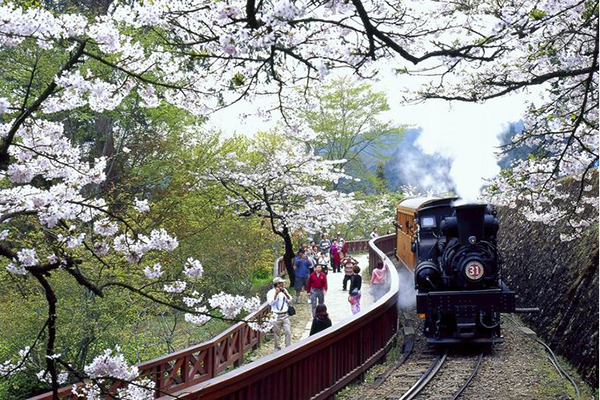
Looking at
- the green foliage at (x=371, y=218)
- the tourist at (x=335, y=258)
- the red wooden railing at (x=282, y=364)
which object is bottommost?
the red wooden railing at (x=282, y=364)

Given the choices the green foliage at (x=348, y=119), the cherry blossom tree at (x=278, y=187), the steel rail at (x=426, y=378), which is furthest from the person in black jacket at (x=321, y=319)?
the green foliage at (x=348, y=119)

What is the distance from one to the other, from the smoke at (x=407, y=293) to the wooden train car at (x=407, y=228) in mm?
704

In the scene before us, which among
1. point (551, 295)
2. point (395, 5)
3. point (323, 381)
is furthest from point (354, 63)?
point (551, 295)

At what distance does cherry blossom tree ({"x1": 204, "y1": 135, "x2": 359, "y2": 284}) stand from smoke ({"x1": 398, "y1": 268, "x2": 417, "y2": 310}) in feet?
13.1

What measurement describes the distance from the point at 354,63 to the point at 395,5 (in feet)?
2.56

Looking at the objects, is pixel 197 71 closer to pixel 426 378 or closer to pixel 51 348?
pixel 51 348

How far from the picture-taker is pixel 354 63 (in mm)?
6418

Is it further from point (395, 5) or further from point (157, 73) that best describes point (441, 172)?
point (395, 5)

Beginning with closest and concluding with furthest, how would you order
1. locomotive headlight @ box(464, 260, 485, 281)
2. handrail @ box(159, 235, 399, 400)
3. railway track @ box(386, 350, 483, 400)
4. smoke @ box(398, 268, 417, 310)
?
handrail @ box(159, 235, 399, 400)
railway track @ box(386, 350, 483, 400)
locomotive headlight @ box(464, 260, 485, 281)
smoke @ box(398, 268, 417, 310)

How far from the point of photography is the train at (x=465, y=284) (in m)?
11.3

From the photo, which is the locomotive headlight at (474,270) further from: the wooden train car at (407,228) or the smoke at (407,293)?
the smoke at (407,293)

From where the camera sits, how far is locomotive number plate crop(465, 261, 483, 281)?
11.2 meters

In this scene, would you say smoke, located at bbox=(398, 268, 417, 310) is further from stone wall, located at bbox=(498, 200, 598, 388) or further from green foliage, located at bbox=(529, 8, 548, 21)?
green foliage, located at bbox=(529, 8, 548, 21)

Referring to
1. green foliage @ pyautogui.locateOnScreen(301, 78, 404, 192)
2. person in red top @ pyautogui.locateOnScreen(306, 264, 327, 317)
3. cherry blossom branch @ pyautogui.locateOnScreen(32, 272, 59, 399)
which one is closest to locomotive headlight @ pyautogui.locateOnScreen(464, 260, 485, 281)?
person in red top @ pyautogui.locateOnScreen(306, 264, 327, 317)
